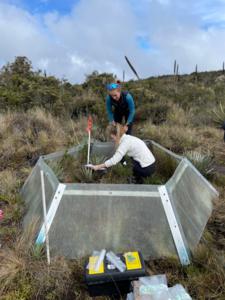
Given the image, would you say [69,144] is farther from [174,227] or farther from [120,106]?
[174,227]

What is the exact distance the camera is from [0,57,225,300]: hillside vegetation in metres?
2.82

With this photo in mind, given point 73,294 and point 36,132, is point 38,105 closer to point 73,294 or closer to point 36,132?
→ point 36,132

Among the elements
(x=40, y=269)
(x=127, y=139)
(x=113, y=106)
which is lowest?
(x=40, y=269)

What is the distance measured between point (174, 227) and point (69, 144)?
4.24 m

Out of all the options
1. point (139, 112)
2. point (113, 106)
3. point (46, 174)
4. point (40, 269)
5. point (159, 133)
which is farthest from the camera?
point (139, 112)

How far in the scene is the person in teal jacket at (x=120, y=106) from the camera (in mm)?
5041

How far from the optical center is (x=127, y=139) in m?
4.09

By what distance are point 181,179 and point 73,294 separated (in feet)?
6.35

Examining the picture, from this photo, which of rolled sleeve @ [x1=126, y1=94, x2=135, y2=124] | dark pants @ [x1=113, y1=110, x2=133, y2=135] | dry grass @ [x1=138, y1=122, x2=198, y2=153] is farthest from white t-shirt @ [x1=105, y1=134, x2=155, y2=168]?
dry grass @ [x1=138, y1=122, x2=198, y2=153]

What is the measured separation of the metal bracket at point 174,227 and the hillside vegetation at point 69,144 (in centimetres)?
10

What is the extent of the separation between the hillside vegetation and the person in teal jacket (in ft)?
3.72

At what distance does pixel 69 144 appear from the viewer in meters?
6.94

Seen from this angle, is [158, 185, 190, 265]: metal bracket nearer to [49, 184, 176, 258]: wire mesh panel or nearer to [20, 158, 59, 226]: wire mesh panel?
[49, 184, 176, 258]: wire mesh panel

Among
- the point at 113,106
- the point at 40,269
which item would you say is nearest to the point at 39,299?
the point at 40,269
